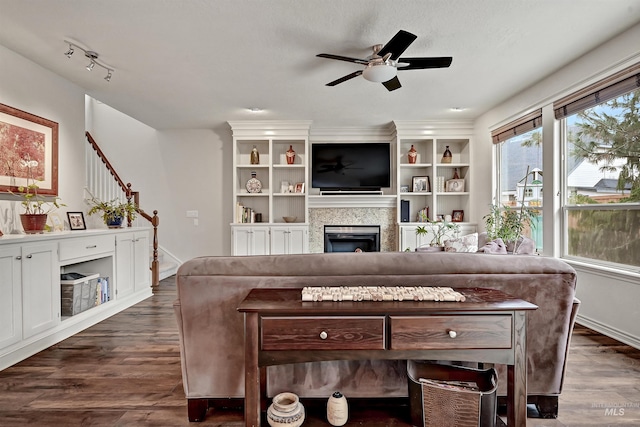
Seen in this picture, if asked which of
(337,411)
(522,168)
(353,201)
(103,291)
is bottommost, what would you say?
(337,411)

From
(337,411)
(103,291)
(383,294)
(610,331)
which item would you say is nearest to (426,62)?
(383,294)

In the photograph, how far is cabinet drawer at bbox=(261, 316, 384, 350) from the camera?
1325mm

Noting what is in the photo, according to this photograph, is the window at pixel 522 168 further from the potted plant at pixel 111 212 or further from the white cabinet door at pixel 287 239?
the potted plant at pixel 111 212

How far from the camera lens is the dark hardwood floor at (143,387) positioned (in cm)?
167

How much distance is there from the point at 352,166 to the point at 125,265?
3.59 metres

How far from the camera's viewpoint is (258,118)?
5137mm

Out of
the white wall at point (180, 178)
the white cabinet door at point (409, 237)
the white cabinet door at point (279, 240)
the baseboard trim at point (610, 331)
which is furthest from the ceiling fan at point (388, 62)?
the white wall at point (180, 178)

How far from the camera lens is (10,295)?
7.58 ft

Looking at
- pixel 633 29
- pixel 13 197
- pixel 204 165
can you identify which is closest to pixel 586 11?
pixel 633 29

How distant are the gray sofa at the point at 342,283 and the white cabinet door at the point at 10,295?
5.23 feet

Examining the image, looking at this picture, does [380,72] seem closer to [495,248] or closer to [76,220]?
[495,248]

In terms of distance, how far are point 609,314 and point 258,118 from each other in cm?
474

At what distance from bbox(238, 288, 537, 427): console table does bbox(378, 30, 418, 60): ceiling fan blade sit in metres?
1.84

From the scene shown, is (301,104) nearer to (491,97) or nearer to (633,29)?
(491,97)
